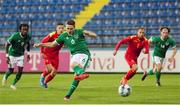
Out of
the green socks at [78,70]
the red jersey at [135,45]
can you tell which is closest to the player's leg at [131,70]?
the red jersey at [135,45]

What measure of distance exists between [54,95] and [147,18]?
1822cm

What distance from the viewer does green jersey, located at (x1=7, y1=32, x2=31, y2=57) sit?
19.4m

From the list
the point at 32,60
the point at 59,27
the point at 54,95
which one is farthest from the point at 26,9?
the point at 54,95

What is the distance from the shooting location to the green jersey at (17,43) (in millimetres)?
19359

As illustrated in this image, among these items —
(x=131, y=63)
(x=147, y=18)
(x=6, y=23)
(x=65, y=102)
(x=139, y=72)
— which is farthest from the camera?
(x=6, y=23)

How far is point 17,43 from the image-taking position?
19578 millimetres

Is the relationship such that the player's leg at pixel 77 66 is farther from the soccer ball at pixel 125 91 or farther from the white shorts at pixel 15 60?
the white shorts at pixel 15 60

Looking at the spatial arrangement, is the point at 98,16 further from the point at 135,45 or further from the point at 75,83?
the point at 75,83

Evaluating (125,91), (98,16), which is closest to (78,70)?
(125,91)

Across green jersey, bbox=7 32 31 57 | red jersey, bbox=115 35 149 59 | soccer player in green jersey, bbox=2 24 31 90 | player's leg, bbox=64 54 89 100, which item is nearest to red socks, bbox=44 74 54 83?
soccer player in green jersey, bbox=2 24 31 90

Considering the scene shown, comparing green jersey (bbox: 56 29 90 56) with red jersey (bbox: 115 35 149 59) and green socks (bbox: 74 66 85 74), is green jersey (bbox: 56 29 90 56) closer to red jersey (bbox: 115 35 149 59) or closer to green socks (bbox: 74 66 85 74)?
green socks (bbox: 74 66 85 74)

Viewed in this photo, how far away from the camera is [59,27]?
62.8 feet

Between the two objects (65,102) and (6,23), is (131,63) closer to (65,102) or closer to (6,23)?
(65,102)

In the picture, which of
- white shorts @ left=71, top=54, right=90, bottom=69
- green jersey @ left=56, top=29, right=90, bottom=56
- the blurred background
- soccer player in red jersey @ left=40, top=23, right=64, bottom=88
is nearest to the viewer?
white shorts @ left=71, top=54, right=90, bottom=69
